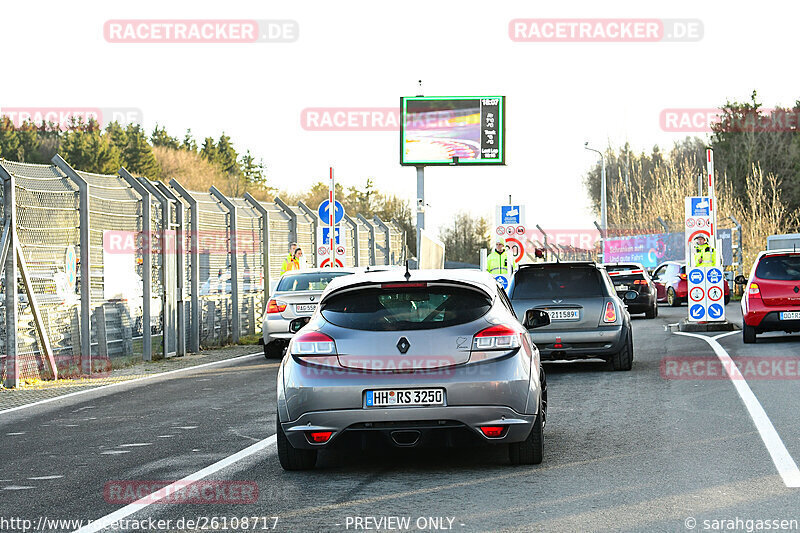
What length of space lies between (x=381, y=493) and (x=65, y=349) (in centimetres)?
1094

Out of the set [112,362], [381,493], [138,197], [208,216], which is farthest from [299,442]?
[208,216]

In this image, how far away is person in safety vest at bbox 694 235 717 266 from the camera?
912 inches

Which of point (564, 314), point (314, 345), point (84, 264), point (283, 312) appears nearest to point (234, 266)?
point (283, 312)

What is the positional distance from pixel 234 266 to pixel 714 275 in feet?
32.5

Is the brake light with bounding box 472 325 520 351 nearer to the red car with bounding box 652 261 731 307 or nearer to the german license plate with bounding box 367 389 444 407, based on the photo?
the german license plate with bounding box 367 389 444 407

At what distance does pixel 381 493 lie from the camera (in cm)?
714

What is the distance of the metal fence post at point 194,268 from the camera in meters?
21.2

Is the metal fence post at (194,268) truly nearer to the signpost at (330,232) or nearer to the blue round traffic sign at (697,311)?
the signpost at (330,232)

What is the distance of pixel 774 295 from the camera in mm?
18641

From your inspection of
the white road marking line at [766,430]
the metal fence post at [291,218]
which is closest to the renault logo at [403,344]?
the white road marking line at [766,430]

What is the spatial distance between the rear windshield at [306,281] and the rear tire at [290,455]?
11.2 meters

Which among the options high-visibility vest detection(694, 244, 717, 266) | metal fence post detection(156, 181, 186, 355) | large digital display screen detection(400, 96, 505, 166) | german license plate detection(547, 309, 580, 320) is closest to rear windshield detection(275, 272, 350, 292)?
metal fence post detection(156, 181, 186, 355)

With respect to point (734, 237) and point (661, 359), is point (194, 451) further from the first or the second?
point (734, 237)

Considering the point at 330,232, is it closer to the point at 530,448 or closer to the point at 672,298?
the point at 672,298
